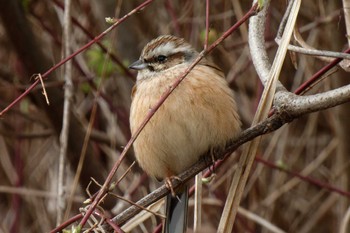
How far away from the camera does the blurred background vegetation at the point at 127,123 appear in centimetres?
470

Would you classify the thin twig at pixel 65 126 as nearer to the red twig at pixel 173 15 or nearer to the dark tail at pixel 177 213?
the dark tail at pixel 177 213

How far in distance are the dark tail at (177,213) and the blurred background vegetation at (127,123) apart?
111 centimetres

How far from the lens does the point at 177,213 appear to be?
11.5ft

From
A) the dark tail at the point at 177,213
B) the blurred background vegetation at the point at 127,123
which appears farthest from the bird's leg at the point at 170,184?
the blurred background vegetation at the point at 127,123

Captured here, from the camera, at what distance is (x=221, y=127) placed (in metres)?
3.24

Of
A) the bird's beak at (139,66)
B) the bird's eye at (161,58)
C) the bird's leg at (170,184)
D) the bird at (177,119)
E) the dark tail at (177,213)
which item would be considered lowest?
the dark tail at (177,213)

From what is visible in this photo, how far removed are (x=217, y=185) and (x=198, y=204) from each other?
1844mm

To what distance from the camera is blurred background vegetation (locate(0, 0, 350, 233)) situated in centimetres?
470

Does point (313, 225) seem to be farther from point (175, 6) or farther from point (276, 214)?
point (175, 6)

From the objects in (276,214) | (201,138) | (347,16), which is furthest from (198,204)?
(276,214)

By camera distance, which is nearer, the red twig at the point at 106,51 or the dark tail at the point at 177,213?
the dark tail at the point at 177,213

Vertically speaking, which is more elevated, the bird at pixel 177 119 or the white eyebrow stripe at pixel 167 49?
the white eyebrow stripe at pixel 167 49

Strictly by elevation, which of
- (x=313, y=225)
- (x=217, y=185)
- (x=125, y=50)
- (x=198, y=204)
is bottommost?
(x=313, y=225)

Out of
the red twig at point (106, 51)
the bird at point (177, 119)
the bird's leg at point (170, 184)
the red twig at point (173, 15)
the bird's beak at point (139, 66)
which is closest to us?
the bird's leg at point (170, 184)
